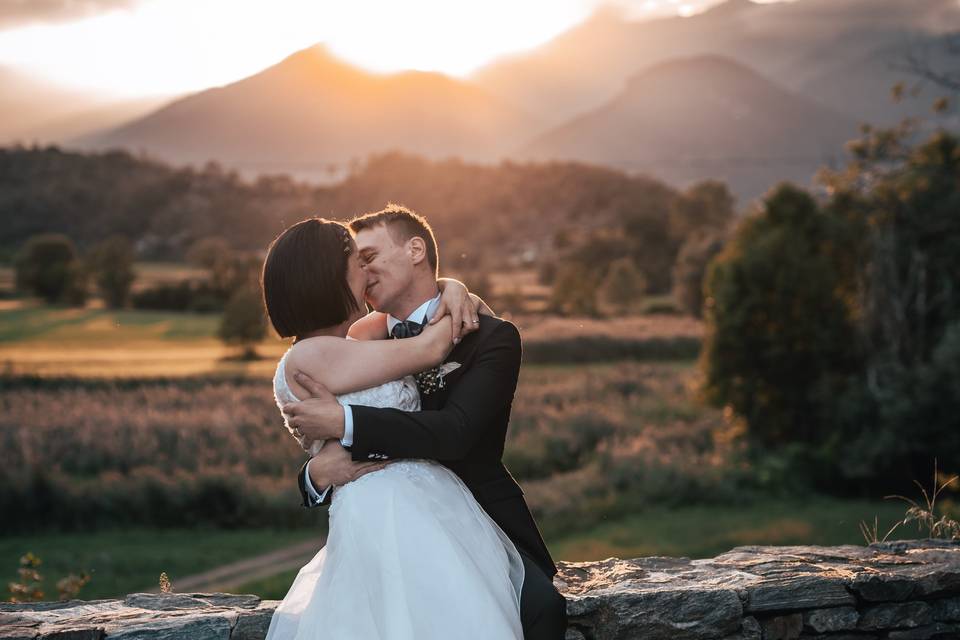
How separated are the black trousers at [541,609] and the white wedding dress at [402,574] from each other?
0.11m

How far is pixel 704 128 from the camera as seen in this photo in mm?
125562

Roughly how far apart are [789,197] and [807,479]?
5.99m

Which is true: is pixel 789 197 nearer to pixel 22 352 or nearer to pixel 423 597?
pixel 423 597

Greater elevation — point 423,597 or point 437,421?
point 437,421

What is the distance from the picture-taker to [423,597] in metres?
2.64

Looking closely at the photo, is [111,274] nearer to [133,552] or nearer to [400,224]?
[133,552]

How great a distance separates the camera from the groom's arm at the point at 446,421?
2.79m

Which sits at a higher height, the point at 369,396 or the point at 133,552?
the point at 369,396

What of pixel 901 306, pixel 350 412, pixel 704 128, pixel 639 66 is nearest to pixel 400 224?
pixel 350 412

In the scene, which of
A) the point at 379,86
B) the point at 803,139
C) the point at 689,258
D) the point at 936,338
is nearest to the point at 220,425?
the point at 936,338

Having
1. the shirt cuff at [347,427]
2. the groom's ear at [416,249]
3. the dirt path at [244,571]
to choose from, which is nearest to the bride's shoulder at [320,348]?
the shirt cuff at [347,427]

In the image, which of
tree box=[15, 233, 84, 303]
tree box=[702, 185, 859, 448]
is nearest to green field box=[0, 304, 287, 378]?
tree box=[15, 233, 84, 303]

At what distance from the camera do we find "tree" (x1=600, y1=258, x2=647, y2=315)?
4750cm

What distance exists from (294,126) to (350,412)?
89.8 metres
